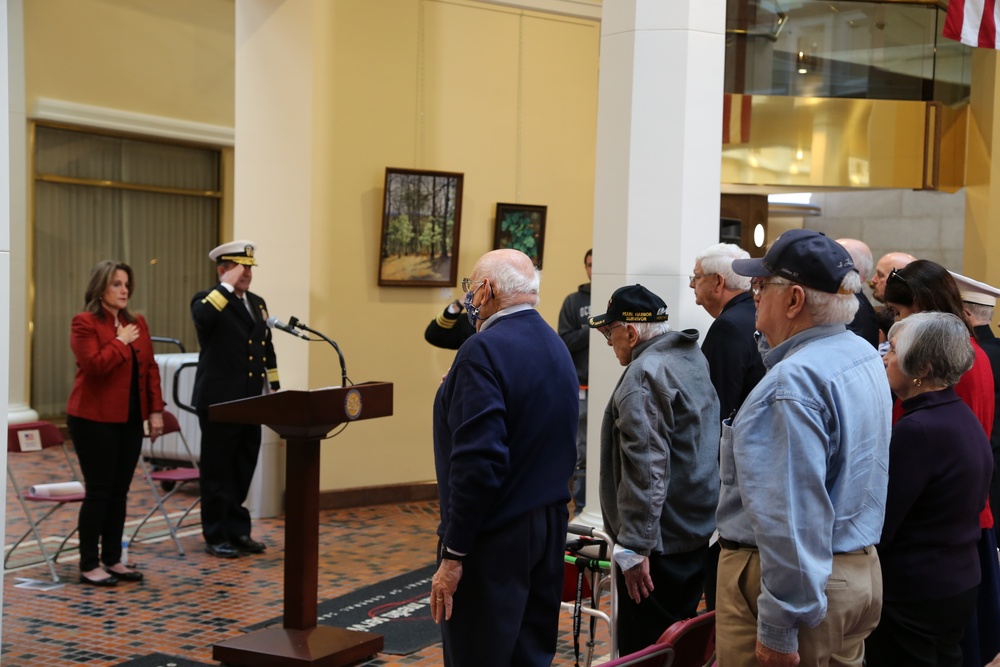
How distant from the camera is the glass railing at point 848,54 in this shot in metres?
8.62

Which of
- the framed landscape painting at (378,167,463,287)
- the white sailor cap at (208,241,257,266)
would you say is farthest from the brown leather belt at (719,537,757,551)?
the framed landscape painting at (378,167,463,287)

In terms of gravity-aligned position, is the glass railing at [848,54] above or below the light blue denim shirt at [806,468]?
above

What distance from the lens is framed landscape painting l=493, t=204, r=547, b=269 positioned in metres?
9.09

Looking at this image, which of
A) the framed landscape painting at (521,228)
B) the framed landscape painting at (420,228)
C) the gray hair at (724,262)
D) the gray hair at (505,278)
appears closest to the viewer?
the gray hair at (505,278)

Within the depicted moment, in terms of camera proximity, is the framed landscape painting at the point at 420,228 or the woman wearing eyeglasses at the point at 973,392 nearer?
the woman wearing eyeglasses at the point at 973,392

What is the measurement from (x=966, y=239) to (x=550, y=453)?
6.38 metres

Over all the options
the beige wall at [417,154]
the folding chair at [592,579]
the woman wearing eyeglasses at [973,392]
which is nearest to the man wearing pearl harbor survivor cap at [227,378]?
the beige wall at [417,154]

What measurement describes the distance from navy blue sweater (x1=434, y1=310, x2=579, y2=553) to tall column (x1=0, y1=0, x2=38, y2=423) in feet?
29.4

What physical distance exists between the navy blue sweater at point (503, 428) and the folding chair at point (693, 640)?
0.62m

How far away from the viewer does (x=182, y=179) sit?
13227mm

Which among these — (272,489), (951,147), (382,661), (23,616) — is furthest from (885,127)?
Result: (23,616)

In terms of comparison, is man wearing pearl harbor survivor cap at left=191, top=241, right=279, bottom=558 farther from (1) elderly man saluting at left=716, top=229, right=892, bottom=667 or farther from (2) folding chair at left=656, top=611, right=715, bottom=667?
(1) elderly man saluting at left=716, top=229, right=892, bottom=667

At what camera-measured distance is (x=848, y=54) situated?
8852 millimetres

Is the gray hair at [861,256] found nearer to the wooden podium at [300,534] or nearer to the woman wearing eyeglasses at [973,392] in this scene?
the woman wearing eyeglasses at [973,392]
